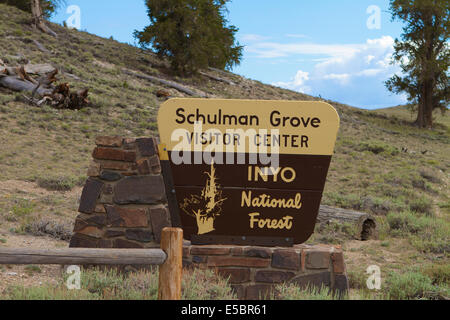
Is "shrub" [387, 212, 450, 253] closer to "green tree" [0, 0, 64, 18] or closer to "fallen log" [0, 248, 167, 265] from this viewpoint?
"fallen log" [0, 248, 167, 265]

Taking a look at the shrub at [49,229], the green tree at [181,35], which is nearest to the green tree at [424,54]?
the green tree at [181,35]

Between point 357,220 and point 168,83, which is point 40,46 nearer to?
point 168,83

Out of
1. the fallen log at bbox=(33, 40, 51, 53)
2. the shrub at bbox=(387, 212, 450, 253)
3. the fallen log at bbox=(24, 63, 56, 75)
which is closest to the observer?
the shrub at bbox=(387, 212, 450, 253)

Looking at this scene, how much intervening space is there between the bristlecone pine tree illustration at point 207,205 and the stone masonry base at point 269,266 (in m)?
0.29

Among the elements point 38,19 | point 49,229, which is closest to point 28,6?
point 38,19

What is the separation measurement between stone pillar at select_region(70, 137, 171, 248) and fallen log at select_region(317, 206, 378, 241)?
5.23 meters

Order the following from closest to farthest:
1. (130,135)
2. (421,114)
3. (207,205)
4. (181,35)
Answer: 1. (207,205)
2. (130,135)
3. (181,35)
4. (421,114)

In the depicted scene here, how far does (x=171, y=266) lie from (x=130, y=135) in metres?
14.8

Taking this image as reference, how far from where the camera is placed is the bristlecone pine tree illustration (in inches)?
226

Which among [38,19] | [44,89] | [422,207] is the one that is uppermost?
[38,19]

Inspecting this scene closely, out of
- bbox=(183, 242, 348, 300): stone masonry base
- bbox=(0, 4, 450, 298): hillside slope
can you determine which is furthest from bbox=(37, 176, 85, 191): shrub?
bbox=(183, 242, 348, 300): stone masonry base

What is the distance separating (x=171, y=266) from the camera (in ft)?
13.9

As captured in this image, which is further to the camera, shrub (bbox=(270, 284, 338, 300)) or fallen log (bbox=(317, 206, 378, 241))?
fallen log (bbox=(317, 206, 378, 241))

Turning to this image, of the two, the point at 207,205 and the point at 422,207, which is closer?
the point at 207,205
